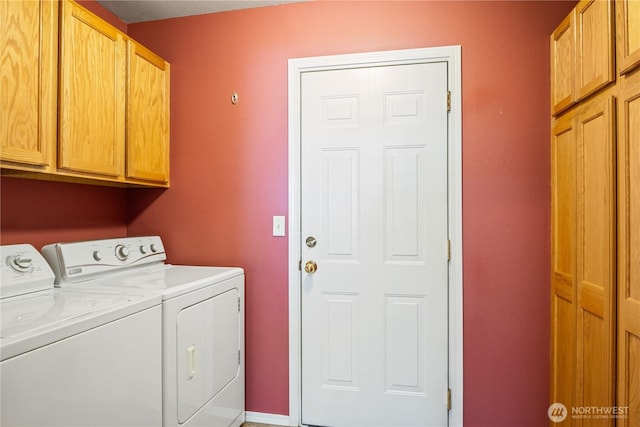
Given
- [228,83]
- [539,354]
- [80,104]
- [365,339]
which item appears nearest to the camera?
[80,104]

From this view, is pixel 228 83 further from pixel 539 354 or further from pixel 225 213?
pixel 539 354

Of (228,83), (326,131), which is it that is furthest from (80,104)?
(326,131)

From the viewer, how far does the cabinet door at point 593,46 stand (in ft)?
4.19

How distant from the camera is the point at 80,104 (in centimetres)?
159

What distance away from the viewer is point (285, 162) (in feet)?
6.85

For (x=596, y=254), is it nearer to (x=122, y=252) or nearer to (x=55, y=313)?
(x=55, y=313)

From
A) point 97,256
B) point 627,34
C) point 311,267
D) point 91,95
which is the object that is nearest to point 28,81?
point 91,95

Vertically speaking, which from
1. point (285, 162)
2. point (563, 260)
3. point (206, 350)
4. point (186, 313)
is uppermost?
point (285, 162)

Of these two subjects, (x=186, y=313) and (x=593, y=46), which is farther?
(x=186, y=313)

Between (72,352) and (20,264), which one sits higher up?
(20,264)

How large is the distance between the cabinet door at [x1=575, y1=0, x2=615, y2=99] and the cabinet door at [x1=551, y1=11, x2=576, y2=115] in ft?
0.18

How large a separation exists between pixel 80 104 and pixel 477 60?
6.47ft

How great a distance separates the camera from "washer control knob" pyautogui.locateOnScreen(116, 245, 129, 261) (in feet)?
6.14

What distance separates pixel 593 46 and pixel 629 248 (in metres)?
0.80
